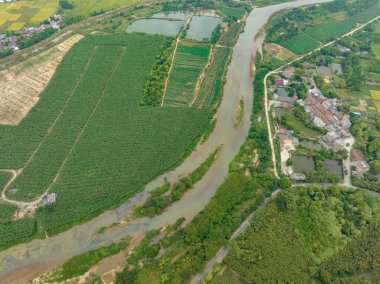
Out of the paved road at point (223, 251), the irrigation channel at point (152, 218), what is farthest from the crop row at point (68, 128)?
the paved road at point (223, 251)

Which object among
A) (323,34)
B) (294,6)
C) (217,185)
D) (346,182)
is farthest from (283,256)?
(294,6)

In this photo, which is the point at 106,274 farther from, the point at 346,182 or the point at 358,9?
the point at 358,9

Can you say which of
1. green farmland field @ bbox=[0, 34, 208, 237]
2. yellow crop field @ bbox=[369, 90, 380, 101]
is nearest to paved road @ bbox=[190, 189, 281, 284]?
green farmland field @ bbox=[0, 34, 208, 237]

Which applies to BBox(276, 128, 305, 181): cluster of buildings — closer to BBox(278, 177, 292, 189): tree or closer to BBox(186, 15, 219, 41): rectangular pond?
BBox(278, 177, 292, 189): tree

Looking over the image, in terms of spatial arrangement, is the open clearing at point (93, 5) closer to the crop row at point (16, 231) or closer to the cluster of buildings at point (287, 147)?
the cluster of buildings at point (287, 147)

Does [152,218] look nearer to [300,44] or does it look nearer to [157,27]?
[157,27]
